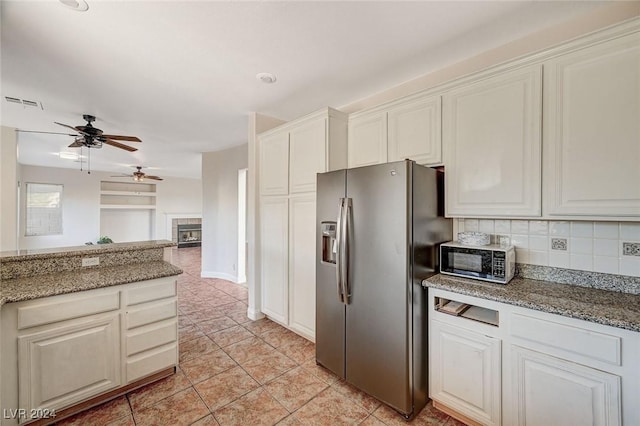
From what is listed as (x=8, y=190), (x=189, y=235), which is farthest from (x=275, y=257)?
(x=189, y=235)

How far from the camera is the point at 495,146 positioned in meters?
1.83

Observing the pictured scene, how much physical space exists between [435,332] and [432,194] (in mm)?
981

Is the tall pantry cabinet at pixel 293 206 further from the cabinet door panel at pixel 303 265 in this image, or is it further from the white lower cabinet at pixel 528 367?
the white lower cabinet at pixel 528 367

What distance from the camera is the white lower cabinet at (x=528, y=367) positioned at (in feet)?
4.07

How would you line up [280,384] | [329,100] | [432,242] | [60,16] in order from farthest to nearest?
1. [329,100]
2. [280,384]
3. [432,242]
4. [60,16]

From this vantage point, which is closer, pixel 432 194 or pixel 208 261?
pixel 432 194

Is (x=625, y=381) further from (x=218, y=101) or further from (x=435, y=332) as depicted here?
(x=218, y=101)

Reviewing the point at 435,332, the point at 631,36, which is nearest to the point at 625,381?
the point at 435,332

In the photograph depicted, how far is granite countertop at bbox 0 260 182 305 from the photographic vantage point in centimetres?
165

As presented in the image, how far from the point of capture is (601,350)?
127cm

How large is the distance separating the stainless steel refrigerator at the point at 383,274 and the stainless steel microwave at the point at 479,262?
103mm

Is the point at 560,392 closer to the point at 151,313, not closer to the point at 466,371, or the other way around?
the point at 466,371

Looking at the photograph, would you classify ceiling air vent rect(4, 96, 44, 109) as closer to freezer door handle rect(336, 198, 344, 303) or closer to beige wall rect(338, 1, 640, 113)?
freezer door handle rect(336, 198, 344, 303)

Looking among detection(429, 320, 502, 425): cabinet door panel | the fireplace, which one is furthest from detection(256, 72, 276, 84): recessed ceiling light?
the fireplace
